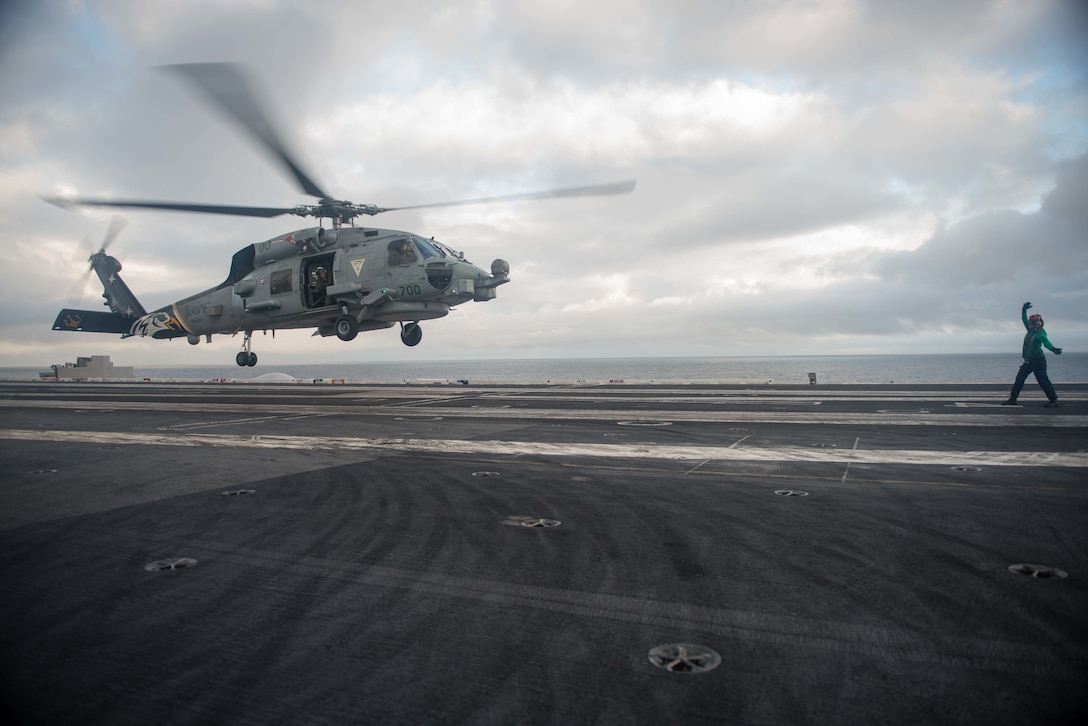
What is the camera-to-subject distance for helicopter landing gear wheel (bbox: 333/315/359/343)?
912 inches

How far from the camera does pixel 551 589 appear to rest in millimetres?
3875

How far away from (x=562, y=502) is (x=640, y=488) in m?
1.16

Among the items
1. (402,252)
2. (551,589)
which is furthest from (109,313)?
(551,589)

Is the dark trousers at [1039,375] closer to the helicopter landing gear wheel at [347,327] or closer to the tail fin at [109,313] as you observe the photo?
the helicopter landing gear wheel at [347,327]

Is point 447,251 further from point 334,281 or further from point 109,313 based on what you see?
point 109,313

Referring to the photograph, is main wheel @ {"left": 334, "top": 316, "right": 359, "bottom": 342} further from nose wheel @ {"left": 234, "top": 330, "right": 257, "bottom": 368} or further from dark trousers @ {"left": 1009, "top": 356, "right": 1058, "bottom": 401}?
dark trousers @ {"left": 1009, "top": 356, "right": 1058, "bottom": 401}

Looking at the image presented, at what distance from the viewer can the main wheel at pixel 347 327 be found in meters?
23.2

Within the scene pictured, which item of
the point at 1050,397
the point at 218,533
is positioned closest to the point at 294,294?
the point at 218,533

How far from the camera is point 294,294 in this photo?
23.6 metres

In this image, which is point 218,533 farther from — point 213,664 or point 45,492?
point 45,492

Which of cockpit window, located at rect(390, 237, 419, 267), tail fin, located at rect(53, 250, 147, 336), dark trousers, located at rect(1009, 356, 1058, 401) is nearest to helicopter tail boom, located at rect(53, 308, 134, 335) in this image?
tail fin, located at rect(53, 250, 147, 336)

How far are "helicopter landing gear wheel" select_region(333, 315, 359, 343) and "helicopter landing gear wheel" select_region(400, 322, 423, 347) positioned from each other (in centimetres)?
209

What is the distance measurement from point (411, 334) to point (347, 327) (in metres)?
2.65

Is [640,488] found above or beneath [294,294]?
beneath
